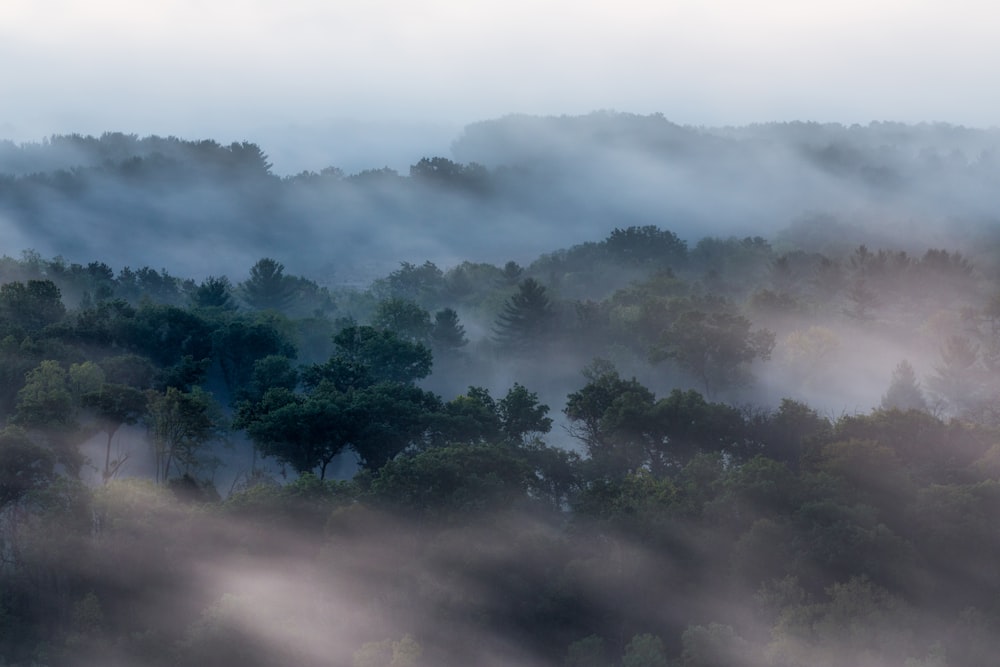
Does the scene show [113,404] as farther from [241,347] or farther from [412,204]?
[412,204]

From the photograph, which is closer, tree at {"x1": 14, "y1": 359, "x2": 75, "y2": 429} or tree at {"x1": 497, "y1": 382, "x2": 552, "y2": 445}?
tree at {"x1": 14, "y1": 359, "x2": 75, "y2": 429}

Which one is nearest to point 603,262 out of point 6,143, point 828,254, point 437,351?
point 828,254

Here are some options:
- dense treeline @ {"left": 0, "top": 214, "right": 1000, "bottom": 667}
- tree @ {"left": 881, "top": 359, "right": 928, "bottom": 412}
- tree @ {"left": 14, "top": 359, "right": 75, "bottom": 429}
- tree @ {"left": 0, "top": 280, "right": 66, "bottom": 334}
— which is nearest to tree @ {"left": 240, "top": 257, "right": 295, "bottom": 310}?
tree @ {"left": 0, "top": 280, "right": 66, "bottom": 334}

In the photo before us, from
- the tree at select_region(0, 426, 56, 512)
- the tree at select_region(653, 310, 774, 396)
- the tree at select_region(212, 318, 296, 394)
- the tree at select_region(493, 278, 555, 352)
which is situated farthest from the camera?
the tree at select_region(493, 278, 555, 352)

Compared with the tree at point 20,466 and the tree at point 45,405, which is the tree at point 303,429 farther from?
the tree at point 20,466

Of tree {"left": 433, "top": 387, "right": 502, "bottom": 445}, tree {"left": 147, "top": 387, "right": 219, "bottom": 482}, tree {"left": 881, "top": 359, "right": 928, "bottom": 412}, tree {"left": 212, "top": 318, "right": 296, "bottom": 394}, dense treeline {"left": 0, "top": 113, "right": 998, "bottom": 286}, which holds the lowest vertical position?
tree {"left": 147, "top": 387, "right": 219, "bottom": 482}

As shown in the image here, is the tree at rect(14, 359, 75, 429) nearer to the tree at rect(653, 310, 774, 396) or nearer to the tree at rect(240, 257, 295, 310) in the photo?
the tree at rect(653, 310, 774, 396)

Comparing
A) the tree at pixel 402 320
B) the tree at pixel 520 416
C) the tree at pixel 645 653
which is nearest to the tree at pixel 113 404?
the tree at pixel 520 416

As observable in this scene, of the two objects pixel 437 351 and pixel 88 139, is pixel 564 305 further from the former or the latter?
pixel 88 139
